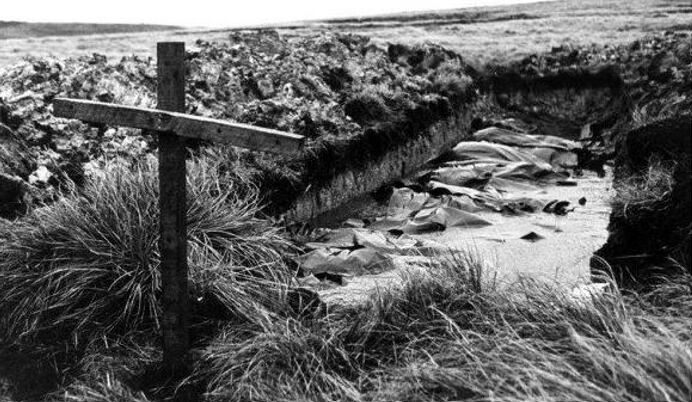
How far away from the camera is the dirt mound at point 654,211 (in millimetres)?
5487

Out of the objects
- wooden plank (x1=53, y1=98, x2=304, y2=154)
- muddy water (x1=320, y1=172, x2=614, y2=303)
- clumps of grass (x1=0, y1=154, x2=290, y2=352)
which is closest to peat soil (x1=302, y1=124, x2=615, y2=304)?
muddy water (x1=320, y1=172, x2=614, y2=303)

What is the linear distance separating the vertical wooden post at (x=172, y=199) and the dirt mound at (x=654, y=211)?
9.62 feet

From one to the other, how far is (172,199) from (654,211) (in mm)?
3890

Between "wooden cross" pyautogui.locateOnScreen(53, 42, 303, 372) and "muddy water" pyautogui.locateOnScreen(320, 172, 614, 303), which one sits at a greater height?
"wooden cross" pyautogui.locateOnScreen(53, 42, 303, 372)

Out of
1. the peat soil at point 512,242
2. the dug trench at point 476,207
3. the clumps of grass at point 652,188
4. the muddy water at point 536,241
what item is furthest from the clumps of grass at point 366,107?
the clumps of grass at point 652,188

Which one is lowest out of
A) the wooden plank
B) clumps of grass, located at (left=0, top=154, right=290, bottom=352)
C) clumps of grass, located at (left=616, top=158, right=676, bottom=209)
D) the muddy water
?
the muddy water

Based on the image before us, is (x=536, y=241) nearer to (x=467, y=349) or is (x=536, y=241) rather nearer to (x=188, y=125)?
(x=467, y=349)

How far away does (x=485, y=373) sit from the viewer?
3.68 m

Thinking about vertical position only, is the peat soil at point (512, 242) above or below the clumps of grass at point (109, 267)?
below

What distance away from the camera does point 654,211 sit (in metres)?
6.12

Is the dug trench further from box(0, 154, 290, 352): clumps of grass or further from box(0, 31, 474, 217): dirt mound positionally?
box(0, 154, 290, 352): clumps of grass

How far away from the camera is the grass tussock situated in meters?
3.41

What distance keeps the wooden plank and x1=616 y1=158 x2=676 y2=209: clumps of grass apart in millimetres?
3455

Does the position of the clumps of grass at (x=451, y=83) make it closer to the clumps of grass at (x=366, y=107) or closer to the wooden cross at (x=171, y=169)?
the clumps of grass at (x=366, y=107)
